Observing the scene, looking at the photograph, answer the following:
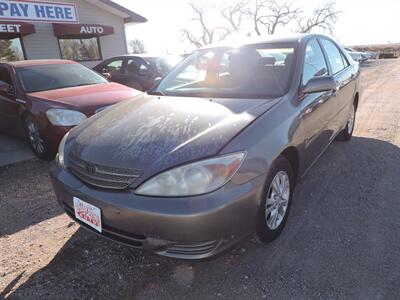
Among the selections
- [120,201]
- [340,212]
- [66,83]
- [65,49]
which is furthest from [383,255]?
[65,49]

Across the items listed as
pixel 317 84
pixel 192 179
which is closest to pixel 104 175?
pixel 192 179

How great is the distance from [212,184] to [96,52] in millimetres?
13301

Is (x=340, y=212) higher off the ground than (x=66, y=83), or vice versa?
(x=66, y=83)

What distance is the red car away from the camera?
441 centimetres

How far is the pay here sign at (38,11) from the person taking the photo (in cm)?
1022

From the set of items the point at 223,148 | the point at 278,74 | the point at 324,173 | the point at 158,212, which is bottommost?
the point at 324,173

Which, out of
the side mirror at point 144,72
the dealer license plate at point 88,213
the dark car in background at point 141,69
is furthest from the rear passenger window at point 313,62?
the side mirror at point 144,72

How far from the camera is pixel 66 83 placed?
5.43 meters

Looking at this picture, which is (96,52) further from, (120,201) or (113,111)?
(120,201)

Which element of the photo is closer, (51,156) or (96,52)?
(51,156)

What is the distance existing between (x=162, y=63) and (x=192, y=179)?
6965 millimetres

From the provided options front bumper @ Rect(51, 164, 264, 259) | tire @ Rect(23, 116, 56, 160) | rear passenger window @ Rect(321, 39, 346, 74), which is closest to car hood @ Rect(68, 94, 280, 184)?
front bumper @ Rect(51, 164, 264, 259)

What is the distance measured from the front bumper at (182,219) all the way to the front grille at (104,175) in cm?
5

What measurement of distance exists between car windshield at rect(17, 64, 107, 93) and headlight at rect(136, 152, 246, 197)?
392 cm
